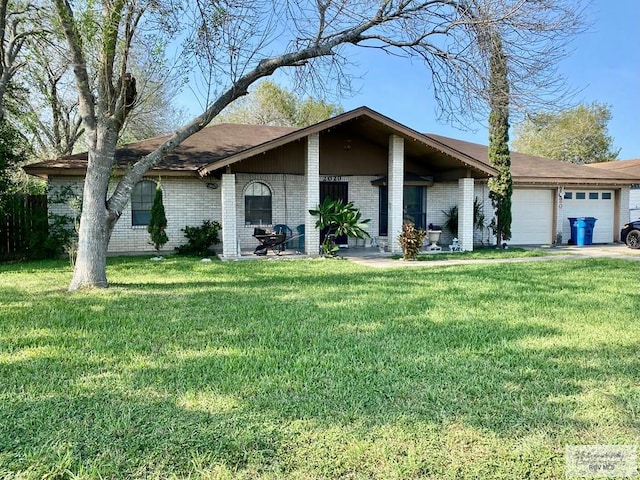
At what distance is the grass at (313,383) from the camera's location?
8.50 ft

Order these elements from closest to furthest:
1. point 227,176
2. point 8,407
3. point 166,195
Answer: point 8,407, point 227,176, point 166,195

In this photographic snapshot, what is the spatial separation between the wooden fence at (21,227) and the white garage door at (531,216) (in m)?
15.9

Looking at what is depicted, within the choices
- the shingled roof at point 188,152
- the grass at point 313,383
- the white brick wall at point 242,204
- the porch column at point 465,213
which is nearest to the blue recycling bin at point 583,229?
the white brick wall at point 242,204

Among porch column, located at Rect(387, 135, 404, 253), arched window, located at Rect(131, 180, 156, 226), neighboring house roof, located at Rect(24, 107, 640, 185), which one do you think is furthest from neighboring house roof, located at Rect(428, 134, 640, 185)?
arched window, located at Rect(131, 180, 156, 226)

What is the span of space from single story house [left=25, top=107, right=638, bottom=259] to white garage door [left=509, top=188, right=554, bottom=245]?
0.04m

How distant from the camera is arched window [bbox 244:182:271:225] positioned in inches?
575

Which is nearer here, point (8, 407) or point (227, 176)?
point (8, 407)

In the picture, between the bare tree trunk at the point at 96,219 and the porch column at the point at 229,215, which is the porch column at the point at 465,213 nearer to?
the porch column at the point at 229,215

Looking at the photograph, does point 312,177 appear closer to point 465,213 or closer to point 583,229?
point 465,213

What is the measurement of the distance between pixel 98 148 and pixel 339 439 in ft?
23.0

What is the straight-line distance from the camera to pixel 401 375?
3.82 m

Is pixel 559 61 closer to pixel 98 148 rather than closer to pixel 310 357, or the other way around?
pixel 310 357

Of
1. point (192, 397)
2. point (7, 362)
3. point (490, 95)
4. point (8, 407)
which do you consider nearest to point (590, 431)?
point (192, 397)

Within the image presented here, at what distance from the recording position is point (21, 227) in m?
12.7
